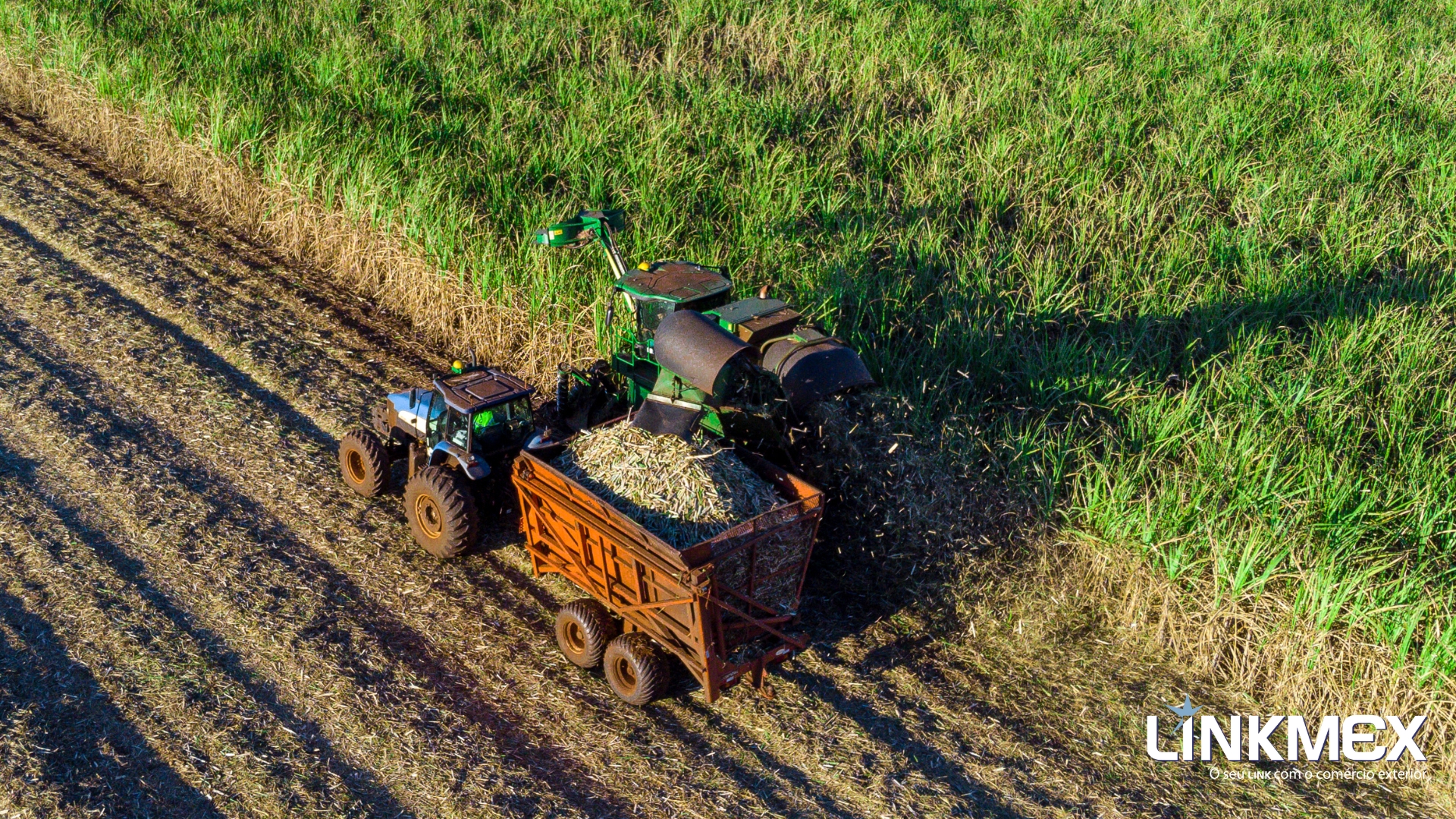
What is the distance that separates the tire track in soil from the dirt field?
15 millimetres

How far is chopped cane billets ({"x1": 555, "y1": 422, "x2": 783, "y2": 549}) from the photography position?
18.5 feet

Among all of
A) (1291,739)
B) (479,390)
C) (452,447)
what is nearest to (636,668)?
(452,447)

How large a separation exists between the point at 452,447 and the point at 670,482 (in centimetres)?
152

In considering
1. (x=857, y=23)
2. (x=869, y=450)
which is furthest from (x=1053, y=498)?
(x=857, y=23)

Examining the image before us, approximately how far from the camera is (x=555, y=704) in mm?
5668

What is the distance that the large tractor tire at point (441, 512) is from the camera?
6.33 m

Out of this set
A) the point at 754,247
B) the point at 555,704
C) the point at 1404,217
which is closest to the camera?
the point at 555,704

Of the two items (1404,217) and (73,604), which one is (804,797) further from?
(1404,217)

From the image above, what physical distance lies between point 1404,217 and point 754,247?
5.35m

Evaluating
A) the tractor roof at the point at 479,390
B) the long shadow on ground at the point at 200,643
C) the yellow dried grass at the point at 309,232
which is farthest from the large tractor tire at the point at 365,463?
the yellow dried grass at the point at 309,232

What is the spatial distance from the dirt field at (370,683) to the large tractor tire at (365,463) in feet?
0.48

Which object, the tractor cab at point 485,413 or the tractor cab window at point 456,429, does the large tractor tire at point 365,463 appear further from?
the tractor cab window at point 456,429

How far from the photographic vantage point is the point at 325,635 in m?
5.98

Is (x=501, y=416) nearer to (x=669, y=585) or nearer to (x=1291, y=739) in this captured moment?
(x=669, y=585)
